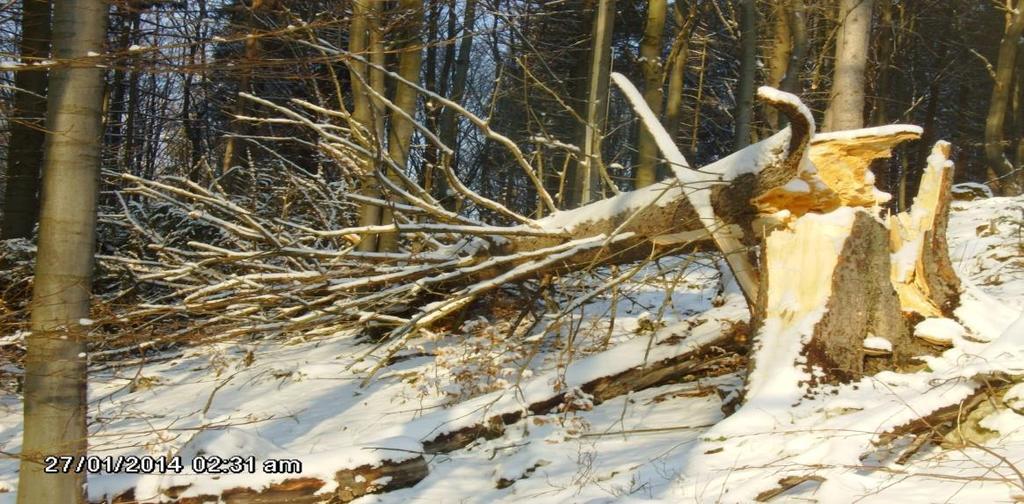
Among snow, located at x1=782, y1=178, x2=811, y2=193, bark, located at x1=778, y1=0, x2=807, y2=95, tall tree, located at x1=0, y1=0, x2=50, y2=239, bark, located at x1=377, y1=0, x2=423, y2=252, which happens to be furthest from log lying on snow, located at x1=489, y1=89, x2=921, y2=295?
tall tree, located at x1=0, y1=0, x2=50, y2=239

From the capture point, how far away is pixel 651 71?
34.5 ft

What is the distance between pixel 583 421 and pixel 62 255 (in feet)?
10.4

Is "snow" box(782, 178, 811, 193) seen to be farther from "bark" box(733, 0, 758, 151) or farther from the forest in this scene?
"bark" box(733, 0, 758, 151)

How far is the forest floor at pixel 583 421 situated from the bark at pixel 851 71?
62.1 inches

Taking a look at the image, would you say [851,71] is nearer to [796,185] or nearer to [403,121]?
[796,185]

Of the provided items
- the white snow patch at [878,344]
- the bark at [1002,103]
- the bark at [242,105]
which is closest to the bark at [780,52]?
the bark at [1002,103]

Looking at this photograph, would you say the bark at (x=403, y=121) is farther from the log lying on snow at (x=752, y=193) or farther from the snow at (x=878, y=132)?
the snow at (x=878, y=132)

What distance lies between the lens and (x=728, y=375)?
5.66 meters

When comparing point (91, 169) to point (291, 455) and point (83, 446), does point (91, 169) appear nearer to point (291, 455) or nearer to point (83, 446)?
point (83, 446)

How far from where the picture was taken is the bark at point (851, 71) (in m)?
6.32

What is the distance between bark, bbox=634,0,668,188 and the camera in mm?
10234

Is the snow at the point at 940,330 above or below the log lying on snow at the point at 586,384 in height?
above

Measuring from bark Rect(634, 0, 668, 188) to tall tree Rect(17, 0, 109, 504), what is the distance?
288 inches

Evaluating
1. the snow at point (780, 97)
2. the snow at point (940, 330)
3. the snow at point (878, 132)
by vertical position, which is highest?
the snow at point (780, 97)
